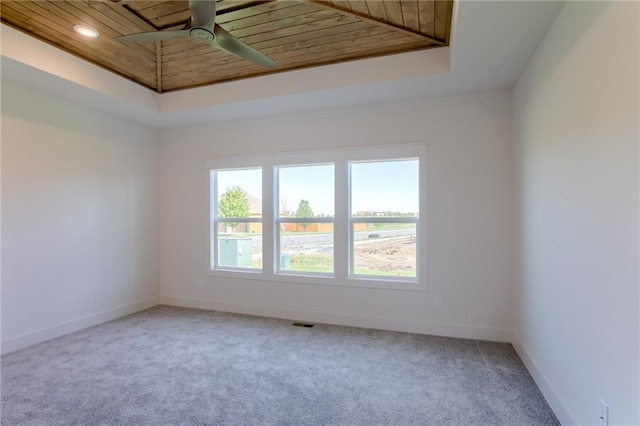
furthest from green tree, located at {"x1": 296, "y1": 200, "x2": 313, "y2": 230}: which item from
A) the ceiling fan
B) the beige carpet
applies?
the ceiling fan

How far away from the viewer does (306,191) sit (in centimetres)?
435

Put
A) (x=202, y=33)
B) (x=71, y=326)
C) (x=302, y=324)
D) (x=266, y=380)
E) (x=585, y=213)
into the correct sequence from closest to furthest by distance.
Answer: (x=585, y=213), (x=202, y=33), (x=266, y=380), (x=71, y=326), (x=302, y=324)

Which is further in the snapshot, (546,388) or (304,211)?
(304,211)

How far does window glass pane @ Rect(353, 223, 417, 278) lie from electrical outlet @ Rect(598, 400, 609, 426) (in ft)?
7.25

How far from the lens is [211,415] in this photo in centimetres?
222

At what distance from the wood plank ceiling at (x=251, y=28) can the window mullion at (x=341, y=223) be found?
127cm

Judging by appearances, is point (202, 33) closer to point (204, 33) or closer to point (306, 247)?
point (204, 33)

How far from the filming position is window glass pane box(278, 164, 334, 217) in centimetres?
422

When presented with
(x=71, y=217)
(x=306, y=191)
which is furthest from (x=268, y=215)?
(x=71, y=217)

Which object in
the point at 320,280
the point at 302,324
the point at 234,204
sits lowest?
the point at 302,324

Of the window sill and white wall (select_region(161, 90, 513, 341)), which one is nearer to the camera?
white wall (select_region(161, 90, 513, 341))

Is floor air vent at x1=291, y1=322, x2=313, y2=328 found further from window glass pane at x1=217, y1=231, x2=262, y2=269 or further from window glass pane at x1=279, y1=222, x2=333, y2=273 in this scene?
window glass pane at x1=217, y1=231, x2=262, y2=269

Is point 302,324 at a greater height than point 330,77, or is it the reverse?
point 330,77

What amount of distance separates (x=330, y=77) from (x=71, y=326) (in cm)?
407
